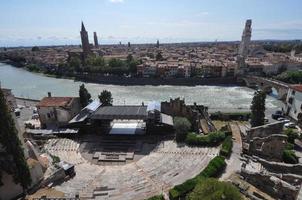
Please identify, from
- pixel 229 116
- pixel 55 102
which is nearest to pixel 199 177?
pixel 229 116

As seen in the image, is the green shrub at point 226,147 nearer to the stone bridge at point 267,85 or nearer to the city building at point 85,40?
the stone bridge at point 267,85

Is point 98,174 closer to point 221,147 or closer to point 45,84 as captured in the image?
point 221,147

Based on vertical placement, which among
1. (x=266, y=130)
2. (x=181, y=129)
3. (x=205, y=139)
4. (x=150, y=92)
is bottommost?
(x=150, y=92)

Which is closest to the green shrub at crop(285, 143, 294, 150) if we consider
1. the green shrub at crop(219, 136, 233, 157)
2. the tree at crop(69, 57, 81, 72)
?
the green shrub at crop(219, 136, 233, 157)

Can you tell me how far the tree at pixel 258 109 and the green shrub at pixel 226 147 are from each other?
29.5 ft

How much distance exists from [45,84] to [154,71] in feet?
139

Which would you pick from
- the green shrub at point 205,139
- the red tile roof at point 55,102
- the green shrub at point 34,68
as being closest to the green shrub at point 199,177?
the green shrub at point 205,139

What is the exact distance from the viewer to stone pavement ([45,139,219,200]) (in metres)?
27.6

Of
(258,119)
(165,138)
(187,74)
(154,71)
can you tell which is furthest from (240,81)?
(165,138)

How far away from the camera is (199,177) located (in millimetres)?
27672

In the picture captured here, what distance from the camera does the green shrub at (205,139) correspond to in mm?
37531

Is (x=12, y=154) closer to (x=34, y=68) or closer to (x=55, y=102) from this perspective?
(x=55, y=102)

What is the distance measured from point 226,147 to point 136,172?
1203 cm

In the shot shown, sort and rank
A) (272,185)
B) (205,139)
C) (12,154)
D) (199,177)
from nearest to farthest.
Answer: (12,154), (272,185), (199,177), (205,139)
